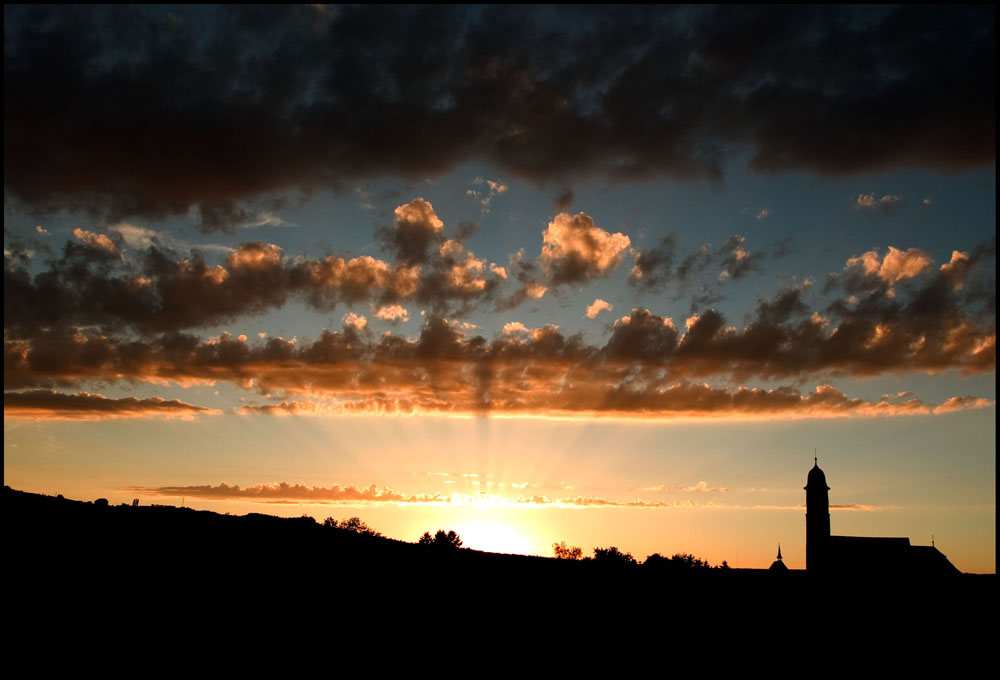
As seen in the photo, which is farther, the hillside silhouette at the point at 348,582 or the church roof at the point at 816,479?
the church roof at the point at 816,479

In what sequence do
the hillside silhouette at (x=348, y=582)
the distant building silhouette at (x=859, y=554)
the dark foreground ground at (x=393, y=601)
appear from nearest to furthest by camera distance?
the dark foreground ground at (x=393, y=601) < the hillside silhouette at (x=348, y=582) < the distant building silhouette at (x=859, y=554)

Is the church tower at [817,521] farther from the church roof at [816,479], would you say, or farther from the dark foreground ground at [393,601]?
the dark foreground ground at [393,601]

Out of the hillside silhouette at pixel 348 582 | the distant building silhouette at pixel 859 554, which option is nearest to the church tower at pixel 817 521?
the distant building silhouette at pixel 859 554

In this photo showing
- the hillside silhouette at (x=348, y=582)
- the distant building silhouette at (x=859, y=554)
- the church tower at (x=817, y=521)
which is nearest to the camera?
the hillside silhouette at (x=348, y=582)

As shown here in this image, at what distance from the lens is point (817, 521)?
82.2m

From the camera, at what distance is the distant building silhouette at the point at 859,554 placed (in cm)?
7494

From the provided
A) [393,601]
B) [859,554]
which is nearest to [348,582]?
[393,601]

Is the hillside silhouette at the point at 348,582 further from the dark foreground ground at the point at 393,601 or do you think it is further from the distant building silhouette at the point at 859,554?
the distant building silhouette at the point at 859,554

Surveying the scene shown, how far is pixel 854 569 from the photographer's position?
75.7m

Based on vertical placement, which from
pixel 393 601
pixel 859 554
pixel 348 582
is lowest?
pixel 393 601

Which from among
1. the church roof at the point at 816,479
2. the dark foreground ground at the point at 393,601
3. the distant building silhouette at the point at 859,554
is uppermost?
the church roof at the point at 816,479

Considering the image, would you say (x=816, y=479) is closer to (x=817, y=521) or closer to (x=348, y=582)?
(x=817, y=521)

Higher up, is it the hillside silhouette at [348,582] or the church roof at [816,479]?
the church roof at [816,479]

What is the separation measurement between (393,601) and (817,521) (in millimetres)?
56549
